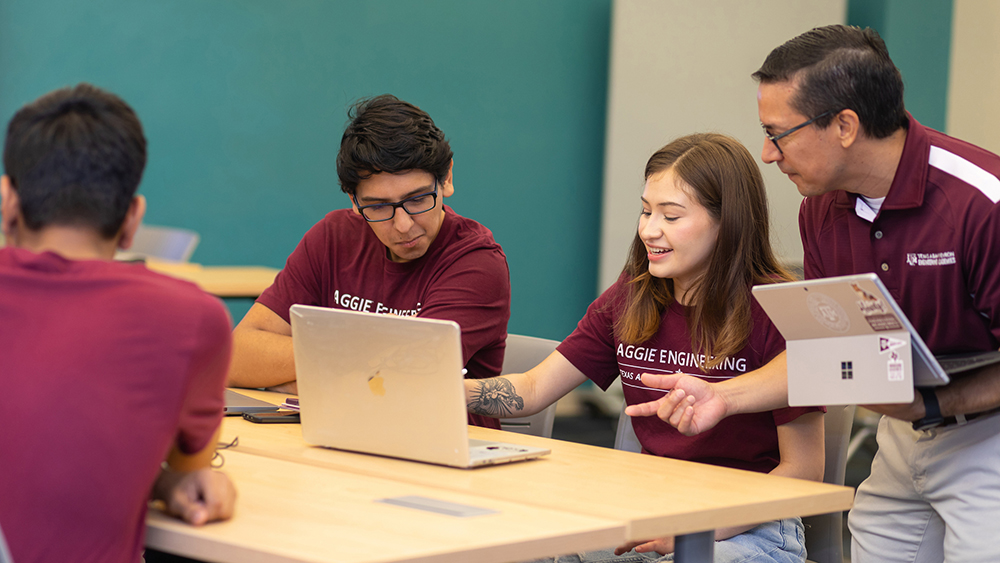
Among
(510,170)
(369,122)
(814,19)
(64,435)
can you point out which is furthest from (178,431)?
(814,19)

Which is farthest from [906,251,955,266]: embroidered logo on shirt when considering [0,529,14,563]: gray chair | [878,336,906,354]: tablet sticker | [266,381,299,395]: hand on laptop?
[0,529,14,563]: gray chair

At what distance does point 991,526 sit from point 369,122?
1.46 meters

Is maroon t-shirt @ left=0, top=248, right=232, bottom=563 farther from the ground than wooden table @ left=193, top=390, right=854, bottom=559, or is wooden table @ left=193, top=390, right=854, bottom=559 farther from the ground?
maroon t-shirt @ left=0, top=248, right=232, bottom=563

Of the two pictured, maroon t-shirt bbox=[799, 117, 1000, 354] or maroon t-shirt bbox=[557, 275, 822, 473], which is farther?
maroon t-shirt bbox=[557, 275, 822, 473]

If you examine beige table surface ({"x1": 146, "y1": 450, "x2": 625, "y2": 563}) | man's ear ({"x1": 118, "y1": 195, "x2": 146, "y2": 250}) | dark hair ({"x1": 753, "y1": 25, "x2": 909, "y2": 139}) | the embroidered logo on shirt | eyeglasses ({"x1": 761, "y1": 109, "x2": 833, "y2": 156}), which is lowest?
beige table surface ({"x1": 146, "y1": 450, "x2": 625, "y2": 563})

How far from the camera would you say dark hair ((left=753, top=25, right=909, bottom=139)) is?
5.23ft

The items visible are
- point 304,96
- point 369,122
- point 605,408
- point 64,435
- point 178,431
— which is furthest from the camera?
point 605,408

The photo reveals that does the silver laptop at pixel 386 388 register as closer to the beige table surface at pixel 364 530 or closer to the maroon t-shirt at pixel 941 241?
the beige table surface at pixel 364 530

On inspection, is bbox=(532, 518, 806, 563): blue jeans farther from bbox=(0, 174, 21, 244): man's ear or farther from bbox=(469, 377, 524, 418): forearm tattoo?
bbox=(0, 174, 21, 244): man's ear

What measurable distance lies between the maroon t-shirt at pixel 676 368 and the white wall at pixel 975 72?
12.7ft

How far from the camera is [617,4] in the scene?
16.5ft

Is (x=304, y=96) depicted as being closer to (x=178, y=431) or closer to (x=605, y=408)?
(x=605, y=408)

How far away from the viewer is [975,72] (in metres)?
5.08

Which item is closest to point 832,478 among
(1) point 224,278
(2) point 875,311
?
(2) point 875,311
